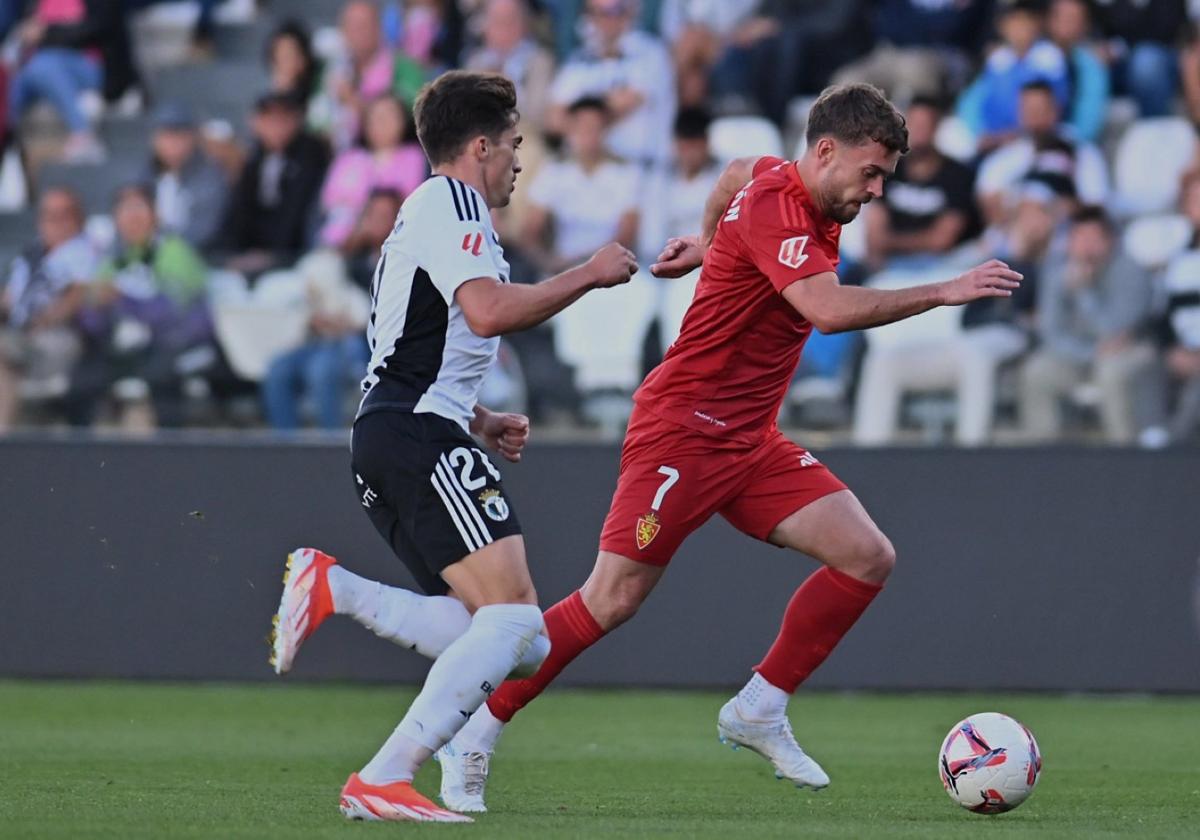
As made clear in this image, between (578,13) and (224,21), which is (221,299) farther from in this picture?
(224,21)

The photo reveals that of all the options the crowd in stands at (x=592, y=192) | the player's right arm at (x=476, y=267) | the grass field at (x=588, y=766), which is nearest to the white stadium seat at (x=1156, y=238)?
the crowd in stands at (x=592, y=192)

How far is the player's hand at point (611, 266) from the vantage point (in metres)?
5.54

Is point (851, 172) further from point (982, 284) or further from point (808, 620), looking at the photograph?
point (808, 620)

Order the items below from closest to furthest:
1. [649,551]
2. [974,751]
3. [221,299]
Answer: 1. [974,751]
2. [649,551]
3. [221,299]

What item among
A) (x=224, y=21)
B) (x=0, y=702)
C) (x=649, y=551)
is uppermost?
(x=224, y=21)

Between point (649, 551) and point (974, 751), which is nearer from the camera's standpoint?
point (974, 751)

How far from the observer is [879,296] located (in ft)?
19.5

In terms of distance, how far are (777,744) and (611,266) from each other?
2043 mm

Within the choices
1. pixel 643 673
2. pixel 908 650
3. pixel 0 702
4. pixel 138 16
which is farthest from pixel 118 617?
pixel 138 16

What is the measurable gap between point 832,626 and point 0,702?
17.1 ft

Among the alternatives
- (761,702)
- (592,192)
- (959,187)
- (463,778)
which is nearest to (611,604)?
(761,702)

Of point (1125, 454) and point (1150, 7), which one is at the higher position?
point (1150, 7)

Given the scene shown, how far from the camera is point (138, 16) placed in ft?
55.5

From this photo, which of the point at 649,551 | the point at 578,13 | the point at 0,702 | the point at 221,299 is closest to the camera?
the point at 649,551
